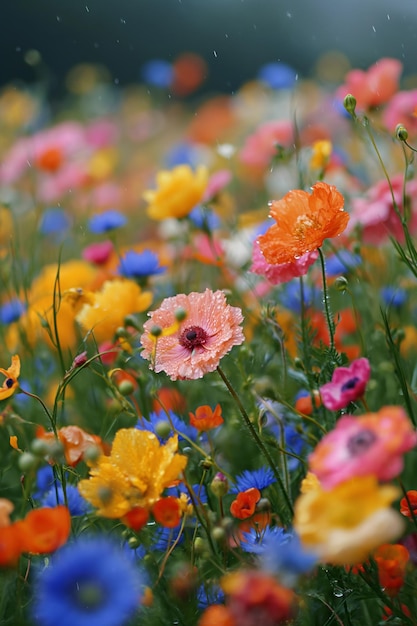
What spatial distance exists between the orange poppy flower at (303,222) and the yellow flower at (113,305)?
23 cm

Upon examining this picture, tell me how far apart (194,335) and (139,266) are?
1.17 ft

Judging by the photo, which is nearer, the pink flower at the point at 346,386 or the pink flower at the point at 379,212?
the pink flower at the point at 346,386

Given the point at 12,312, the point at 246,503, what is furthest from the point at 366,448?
the point at 12,312

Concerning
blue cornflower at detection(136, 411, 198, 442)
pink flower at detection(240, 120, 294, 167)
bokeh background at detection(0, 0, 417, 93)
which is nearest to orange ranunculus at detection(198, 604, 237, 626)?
blue cornflower at detection(136, 411, 198, 442)

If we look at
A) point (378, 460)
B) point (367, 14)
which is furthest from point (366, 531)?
point (367, 14)

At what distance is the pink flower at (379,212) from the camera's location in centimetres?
91

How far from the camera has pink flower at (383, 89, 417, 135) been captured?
106 centimetres

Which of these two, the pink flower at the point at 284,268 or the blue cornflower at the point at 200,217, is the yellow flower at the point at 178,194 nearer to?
the blue cornflower at the point at 200,217

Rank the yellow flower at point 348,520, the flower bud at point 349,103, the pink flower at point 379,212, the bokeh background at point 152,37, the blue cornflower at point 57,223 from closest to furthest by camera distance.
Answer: the yellow flower at point 348,520, the flower bud at point 349,103, the pink flower at point 379,212, the blue cornflower at point 57,223, the bokeh background at point 152,37

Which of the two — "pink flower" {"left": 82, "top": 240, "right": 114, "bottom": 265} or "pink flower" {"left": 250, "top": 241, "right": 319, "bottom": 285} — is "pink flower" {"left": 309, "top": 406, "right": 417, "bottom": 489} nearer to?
"pink flower" {"left": 250, "top": 241, "right": 319, "bottom": 285}

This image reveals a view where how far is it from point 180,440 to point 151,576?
0.16 m

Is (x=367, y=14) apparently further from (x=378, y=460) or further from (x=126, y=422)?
(x=378, y=460)

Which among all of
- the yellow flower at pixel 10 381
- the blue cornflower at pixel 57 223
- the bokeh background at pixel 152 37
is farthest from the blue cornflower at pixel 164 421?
the bokeh background at pixel 152 37

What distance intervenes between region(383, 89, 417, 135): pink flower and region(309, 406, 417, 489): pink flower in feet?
2.41
